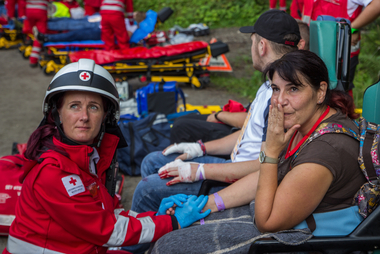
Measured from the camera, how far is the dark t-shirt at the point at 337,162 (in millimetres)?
1478

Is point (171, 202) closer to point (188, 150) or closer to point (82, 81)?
point (188, 150)

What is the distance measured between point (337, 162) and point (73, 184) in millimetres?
1386

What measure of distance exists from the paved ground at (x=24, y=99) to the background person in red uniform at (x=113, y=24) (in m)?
1.82

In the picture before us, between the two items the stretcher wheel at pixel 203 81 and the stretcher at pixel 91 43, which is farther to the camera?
the stretcher at pixel 91 43

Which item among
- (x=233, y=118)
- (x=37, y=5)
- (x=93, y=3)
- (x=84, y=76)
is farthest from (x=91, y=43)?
(x=84, y=76)

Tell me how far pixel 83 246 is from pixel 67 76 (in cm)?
102

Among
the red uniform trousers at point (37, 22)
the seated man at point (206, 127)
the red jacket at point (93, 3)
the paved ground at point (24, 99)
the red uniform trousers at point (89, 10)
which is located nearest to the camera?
the seated man at point (206, 127)

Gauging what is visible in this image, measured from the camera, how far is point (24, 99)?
6.86 m

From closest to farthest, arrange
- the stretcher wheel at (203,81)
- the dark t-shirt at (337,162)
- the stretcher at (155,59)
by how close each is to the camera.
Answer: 1. the dark t-shirt at (337,162)
2. the stretcher at (155,59)
3. the stretcher wheel at (203,81)

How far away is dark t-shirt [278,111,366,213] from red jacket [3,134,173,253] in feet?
3.28

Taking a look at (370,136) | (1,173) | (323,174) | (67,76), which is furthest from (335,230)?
A: (1,173)

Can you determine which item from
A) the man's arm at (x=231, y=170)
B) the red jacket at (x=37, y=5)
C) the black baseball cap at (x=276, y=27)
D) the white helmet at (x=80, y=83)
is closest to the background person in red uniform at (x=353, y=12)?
the black baseball cap at (x=276, y=27)

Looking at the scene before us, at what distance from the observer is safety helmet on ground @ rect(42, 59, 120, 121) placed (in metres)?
1.91

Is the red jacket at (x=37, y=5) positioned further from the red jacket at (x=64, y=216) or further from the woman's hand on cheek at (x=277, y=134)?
the woman's hand on cheek at (x=277, y=134)
